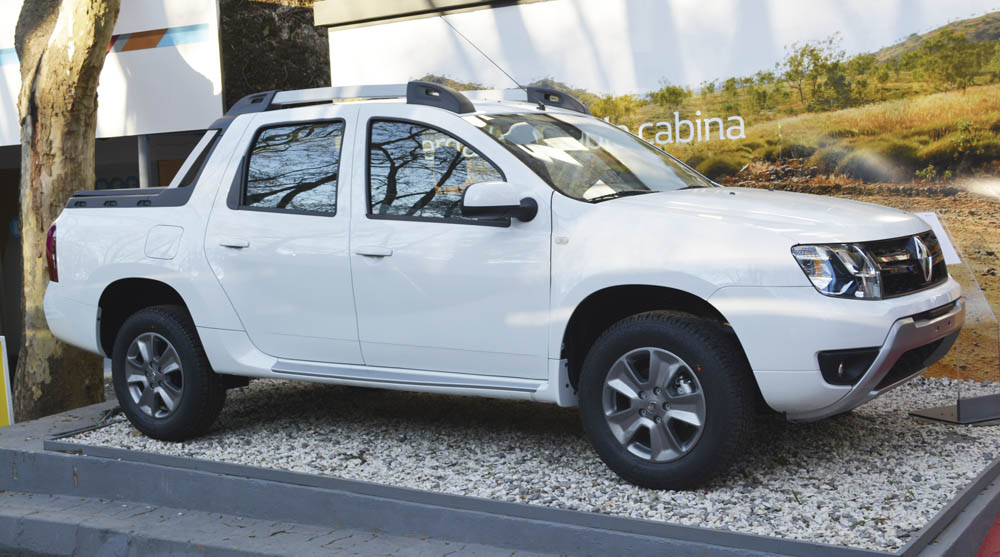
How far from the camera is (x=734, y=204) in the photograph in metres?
4.48

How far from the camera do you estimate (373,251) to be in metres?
5.04

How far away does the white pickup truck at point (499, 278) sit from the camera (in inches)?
161

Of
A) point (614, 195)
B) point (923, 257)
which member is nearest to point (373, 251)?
point (614, 195)

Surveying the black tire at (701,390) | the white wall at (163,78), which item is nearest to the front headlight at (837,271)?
the black tire at (701,390)

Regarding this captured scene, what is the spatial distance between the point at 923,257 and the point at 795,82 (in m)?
4.14

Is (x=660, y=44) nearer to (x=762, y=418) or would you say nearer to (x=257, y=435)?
(x=762, y=418)

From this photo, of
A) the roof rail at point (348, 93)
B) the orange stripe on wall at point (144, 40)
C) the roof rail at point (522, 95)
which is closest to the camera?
the roof rail at point (348, 93)

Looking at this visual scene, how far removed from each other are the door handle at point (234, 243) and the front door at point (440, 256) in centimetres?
74

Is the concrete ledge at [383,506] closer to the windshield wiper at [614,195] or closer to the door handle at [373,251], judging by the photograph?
the door handle at [373,251]

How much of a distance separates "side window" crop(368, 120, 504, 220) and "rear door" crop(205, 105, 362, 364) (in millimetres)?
168

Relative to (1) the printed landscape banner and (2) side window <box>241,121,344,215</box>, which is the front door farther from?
(1) the printed landscape banner

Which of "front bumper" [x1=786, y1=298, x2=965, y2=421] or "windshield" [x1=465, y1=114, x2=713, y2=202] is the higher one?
"windshield" [x1=465, y1=114, x2=713, y2=202]

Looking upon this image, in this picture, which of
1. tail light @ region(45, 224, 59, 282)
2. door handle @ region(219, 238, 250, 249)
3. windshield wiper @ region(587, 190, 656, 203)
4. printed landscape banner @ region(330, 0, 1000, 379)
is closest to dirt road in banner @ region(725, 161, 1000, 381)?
printed landscape banner @ region(330, 0, 1000, 379)

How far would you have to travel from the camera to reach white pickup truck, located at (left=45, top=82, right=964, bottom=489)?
4.10 meters
